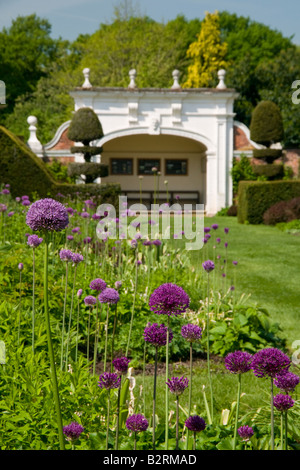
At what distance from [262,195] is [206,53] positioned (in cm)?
1656

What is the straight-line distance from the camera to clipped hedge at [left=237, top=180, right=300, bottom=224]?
1489cm

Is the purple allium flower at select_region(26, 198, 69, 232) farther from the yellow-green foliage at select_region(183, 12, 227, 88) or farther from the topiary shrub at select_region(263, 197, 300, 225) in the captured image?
the yellow-green foliage at select_region(183, 12, 227, 88)

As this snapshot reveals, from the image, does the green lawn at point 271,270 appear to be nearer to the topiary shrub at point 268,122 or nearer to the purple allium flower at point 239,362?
the purple allium flower at point 239,362

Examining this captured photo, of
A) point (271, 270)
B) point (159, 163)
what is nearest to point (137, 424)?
point (271, 270)

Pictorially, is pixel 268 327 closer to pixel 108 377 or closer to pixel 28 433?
pixel 28 433

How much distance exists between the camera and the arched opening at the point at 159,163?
72.1 feet

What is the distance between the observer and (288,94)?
24.2 metres

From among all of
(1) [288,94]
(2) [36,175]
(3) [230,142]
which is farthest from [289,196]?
(1) [288,94]

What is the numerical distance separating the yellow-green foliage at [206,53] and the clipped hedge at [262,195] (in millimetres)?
14814

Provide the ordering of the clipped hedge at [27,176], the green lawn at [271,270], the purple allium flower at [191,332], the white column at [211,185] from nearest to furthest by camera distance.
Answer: the purple allium flower at [191,332]
the green lawn at [271,270]
the clipped hedge at [27,176]
the white column at [211,185]

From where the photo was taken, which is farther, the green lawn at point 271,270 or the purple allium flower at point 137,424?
the green lawn at point 271,270

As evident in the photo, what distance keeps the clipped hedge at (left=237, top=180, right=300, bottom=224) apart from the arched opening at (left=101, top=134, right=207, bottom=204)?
680 centimetres

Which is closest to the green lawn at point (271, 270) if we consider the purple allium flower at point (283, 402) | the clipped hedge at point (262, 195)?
the clipped hedge at point (262, 195)

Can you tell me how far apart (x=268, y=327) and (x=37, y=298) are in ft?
6.72
